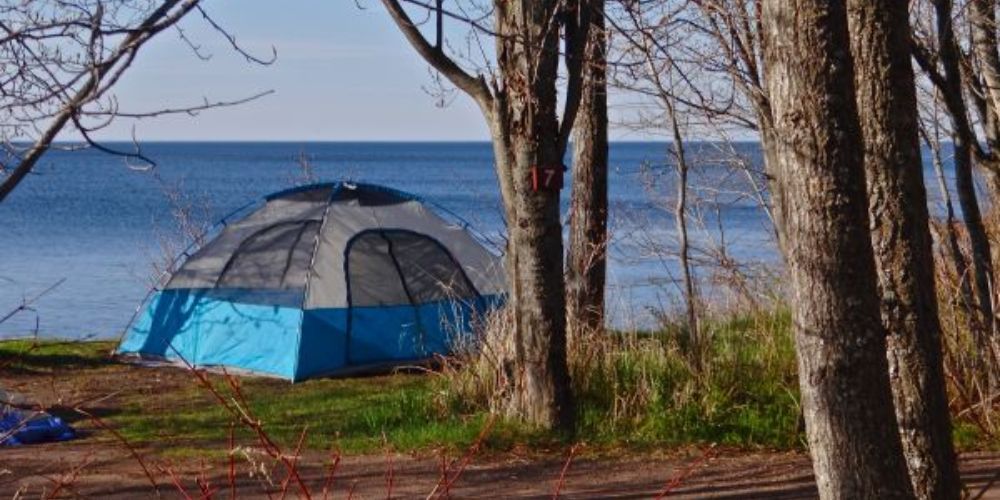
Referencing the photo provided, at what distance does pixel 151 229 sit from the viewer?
40.8 m

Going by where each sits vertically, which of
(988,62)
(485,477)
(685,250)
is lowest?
(485,477)

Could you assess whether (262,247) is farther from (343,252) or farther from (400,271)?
(400,271)

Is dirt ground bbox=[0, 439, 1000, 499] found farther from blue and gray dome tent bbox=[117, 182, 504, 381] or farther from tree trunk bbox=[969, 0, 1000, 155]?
blue and gray dome tent bbox=[117, 182, 504, 381]

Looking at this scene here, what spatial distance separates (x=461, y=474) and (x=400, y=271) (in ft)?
18.6

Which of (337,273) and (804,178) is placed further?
(337,273)

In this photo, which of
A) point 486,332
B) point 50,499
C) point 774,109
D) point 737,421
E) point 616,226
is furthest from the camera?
point 616,226

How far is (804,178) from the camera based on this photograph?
16.1 ft

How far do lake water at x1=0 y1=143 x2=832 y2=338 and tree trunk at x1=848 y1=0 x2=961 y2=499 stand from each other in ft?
8.89

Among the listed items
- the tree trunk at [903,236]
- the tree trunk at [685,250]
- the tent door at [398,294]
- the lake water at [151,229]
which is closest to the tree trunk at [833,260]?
the tree trunk at [903,236]

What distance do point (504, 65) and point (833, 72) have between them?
4351 mm

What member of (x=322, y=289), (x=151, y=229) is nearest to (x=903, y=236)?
(x=322, y=289)

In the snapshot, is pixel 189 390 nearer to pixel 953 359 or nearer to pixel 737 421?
pixel 737 421

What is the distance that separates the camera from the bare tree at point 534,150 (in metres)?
8.98

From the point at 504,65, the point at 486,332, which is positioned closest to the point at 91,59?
the point at 504,65
